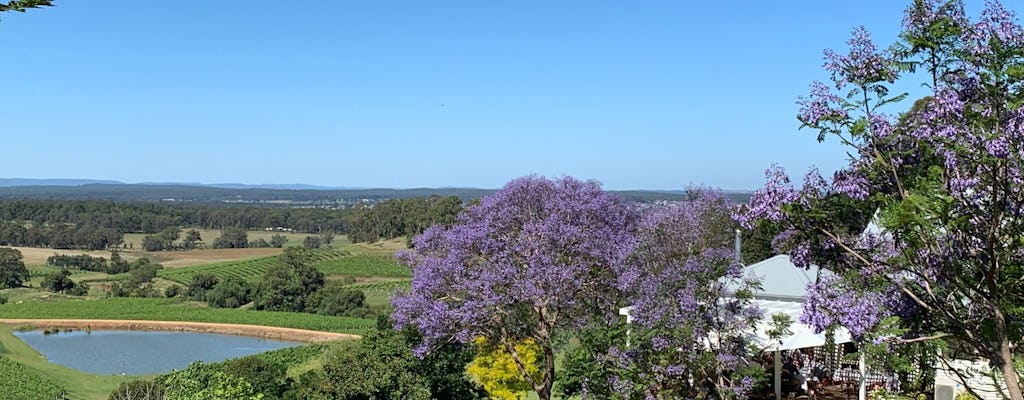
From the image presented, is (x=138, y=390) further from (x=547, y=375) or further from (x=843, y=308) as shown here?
(x=843, y=308)

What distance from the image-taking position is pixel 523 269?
38.8 feet

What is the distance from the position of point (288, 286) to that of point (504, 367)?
4102cm

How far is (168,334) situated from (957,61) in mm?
43125

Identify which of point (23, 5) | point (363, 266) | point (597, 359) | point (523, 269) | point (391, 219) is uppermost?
point (23, 5)

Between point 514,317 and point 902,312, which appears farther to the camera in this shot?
point 514,317

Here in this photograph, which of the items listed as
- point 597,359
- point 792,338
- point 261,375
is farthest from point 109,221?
point 792,338

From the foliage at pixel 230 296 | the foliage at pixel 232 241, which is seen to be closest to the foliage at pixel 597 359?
the foliage at pixel 230 296

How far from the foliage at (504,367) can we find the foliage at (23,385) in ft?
30.4

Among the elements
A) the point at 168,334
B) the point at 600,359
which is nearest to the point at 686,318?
the point at 600,359

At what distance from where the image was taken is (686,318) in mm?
8734

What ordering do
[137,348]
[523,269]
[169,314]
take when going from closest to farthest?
[523,269]
[137,348]
[169,314]

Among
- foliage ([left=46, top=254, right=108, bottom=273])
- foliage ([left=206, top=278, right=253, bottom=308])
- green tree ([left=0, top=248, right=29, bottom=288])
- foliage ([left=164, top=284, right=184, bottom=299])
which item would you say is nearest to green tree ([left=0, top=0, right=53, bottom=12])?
foliage ([left=206, top=278, right=253, bottom=308])

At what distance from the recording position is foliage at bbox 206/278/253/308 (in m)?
53.8

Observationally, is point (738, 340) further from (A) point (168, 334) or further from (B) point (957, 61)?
(A) point (168, 334)
